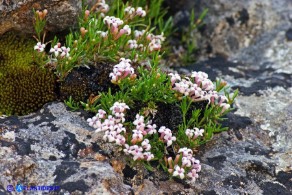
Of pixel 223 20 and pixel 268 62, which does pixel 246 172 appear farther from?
pixel 223 20

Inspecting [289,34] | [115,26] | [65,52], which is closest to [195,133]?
[115,26]

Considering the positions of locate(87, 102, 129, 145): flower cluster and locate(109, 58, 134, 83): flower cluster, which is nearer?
locate(87, 102, 129, 145): flower cluster

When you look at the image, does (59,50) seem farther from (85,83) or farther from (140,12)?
(140,12)

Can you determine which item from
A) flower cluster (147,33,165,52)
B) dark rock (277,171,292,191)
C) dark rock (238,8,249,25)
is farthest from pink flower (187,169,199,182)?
dark rock (238,8,249,25)

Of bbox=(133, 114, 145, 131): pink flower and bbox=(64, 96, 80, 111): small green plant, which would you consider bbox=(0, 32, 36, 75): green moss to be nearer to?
bbox=(64, 96, 80, 111): small green plant

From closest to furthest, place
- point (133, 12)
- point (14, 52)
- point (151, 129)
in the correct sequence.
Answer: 1. point (151, 129)
2. point (14, 52)
3. point (133, 12)

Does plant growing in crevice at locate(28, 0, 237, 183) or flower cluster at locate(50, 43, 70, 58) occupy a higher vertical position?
flower cluster at locate(50, 43, 70, 58)

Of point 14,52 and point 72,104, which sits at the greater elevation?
point 14,52

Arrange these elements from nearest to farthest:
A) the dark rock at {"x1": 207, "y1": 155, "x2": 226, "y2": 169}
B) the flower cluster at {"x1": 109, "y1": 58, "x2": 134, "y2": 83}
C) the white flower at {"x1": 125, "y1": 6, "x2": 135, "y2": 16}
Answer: the flower cluster at {"x1": 109, "y1": 58, "x2": 134, "y2": 83}, the dark rock at {"x1": 207, "y1": 155, "x2": 226, "y2": 169}, the white flower at {"x1": 125, "y1": 6, "x2": 135, "y2": 16}
